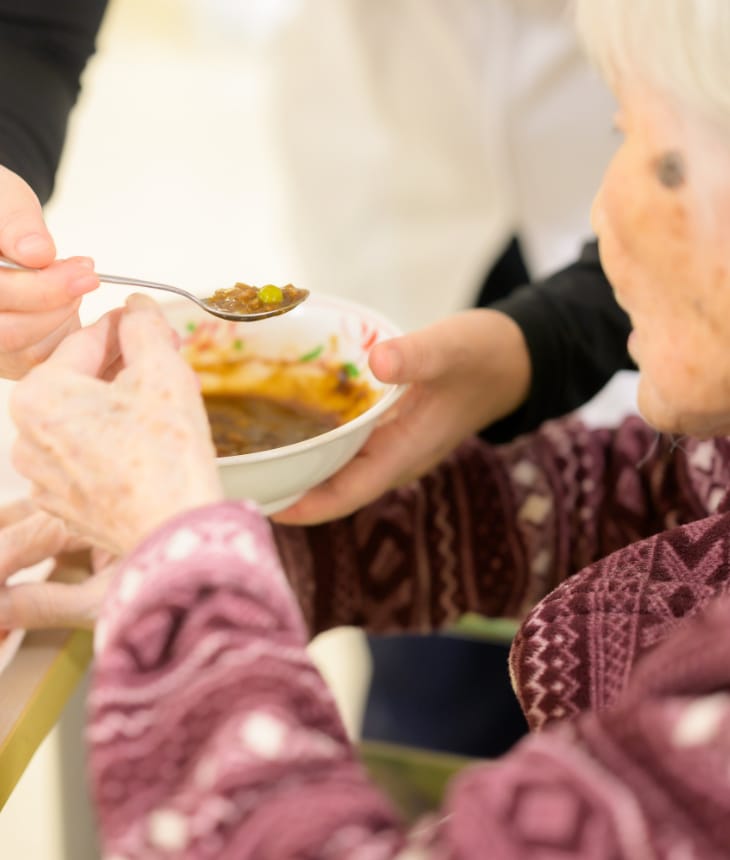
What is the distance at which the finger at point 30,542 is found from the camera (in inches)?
29.6

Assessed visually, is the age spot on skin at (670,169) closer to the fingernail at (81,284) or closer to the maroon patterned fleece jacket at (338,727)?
the maroon patterned fleece jacket at (338,727)

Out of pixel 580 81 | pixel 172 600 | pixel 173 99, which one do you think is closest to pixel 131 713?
pixel 172 600

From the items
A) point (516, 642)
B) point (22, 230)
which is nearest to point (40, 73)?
point (22, 230)

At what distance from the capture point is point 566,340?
976 millimetres

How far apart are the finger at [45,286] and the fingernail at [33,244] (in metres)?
0.01

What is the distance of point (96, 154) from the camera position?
2.52 metres

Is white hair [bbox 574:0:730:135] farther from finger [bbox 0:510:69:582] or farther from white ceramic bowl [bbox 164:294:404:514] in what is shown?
finger [bbox 0:510:69:582]

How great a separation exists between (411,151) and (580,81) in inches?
14.8

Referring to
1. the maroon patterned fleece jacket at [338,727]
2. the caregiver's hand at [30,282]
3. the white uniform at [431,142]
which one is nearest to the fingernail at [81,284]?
the caregiver's hand at [30,282]

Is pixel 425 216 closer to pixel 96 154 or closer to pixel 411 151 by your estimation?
pixel 411 151

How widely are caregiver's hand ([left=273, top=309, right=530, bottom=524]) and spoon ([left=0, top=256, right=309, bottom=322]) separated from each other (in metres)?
0.09

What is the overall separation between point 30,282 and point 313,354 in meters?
0.28

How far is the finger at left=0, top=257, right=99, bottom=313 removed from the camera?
67cm

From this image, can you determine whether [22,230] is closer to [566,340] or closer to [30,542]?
[30,542]
